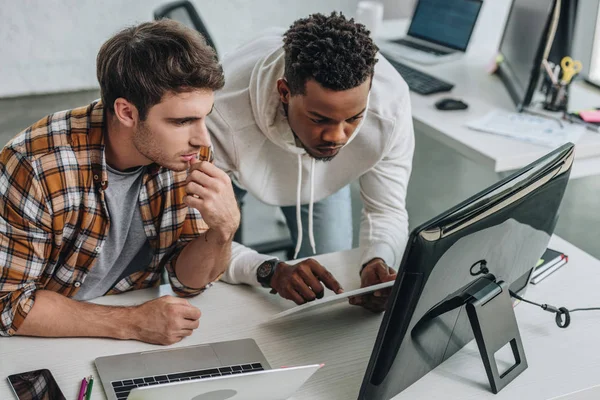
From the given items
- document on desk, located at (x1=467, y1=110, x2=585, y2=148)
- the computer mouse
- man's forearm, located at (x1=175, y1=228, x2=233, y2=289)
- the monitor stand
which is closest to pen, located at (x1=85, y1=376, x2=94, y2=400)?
man's forearm, located at (x1=175, y1=228, x2=233, y2=289)

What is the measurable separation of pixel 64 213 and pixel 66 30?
2836 mm

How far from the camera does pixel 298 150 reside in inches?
68.2

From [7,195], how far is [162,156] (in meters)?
0.27

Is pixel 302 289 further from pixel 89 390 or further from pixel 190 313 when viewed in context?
pixel 89 390

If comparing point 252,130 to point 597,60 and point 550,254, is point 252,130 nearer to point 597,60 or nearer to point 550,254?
point 550,254

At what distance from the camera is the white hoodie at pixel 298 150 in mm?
1664

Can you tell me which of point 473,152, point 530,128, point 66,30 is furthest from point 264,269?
point 66,30

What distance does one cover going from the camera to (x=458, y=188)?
287 cm

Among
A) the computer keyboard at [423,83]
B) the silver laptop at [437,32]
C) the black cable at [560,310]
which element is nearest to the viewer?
the black cable at [560,310]

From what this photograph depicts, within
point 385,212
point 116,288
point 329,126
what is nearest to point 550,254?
point 385,212

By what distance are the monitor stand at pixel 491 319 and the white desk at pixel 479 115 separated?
90cm

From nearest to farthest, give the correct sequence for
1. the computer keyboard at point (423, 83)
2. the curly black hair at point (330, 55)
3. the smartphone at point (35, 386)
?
the smartphone at point (35, 386) < the curly black hair at point (330, 55) < the computer keyboard at point (423, 83)

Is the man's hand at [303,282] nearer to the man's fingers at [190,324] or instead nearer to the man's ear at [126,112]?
the man's fingers at [190,324]

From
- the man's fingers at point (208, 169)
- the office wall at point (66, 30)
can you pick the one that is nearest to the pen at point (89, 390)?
the man's fingers at point (208, 169)
